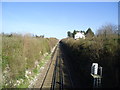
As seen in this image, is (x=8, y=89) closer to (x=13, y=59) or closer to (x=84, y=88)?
(x=13, y=59)

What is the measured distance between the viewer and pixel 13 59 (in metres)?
11.9

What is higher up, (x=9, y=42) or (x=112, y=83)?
(x=9, y=42)

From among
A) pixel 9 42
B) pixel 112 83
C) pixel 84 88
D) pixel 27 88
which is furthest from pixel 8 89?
pixel 112 83

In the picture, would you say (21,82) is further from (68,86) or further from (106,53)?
(106,53)

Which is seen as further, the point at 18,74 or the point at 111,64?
the point at 18,74

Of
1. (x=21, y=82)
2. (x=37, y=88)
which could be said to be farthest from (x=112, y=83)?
(x=21, y=82)

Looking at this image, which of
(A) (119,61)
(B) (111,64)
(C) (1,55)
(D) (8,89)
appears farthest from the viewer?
(C) (1,55)

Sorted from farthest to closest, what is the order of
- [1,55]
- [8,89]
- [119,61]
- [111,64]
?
1. [1,55]
2. [8,89]
3. [111,64]
4. [119,61]

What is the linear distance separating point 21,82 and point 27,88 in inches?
31.0

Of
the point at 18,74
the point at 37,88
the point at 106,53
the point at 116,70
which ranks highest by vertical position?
the point at 106,53

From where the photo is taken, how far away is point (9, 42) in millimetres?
12758

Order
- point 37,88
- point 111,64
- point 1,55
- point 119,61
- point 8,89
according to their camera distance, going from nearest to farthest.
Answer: point 119,61 < point 111,64 < point 8,89 < point 1,55 < point 37,88

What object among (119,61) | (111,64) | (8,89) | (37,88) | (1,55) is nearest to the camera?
(119,61)

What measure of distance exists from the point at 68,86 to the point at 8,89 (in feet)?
14.7
